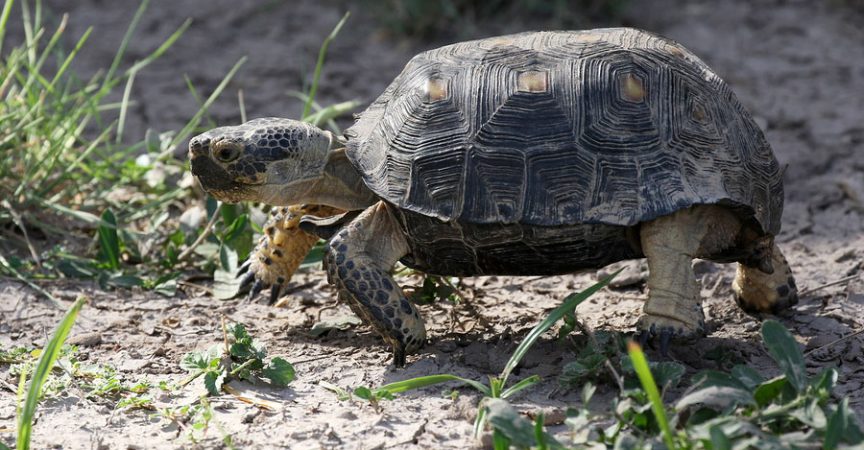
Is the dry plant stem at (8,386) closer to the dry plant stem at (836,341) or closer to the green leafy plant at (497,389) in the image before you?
the green leafy plant at (497,389)

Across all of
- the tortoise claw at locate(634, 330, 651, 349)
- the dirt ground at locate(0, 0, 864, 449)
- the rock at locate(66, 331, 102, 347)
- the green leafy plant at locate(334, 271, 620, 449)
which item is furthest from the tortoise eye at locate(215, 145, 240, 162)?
the tortoise claw at locate(634, 330, 651, 349)

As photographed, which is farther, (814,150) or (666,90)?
(814,150)

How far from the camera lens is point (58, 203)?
5004 millimetres

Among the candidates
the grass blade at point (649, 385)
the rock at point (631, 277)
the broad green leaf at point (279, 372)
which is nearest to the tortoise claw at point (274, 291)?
the broad green leaf at point (279, 372)

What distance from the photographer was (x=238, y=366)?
11.6 ft

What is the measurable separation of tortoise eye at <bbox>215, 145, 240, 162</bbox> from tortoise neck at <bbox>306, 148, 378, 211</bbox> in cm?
31

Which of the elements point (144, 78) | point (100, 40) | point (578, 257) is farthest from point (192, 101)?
point (578, 257)

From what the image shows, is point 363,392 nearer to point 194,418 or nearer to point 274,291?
point 194,418

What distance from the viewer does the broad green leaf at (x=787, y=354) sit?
9.21ft

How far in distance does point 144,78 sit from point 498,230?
13.5ft

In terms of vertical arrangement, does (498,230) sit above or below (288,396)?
above

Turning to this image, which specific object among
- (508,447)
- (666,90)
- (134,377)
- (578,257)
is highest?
(666,90)

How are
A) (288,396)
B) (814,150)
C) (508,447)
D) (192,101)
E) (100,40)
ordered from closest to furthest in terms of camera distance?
(508,447), (288,396), (814,150), (192,101), (100,40)

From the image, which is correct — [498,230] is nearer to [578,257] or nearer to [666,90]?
[578,257]
